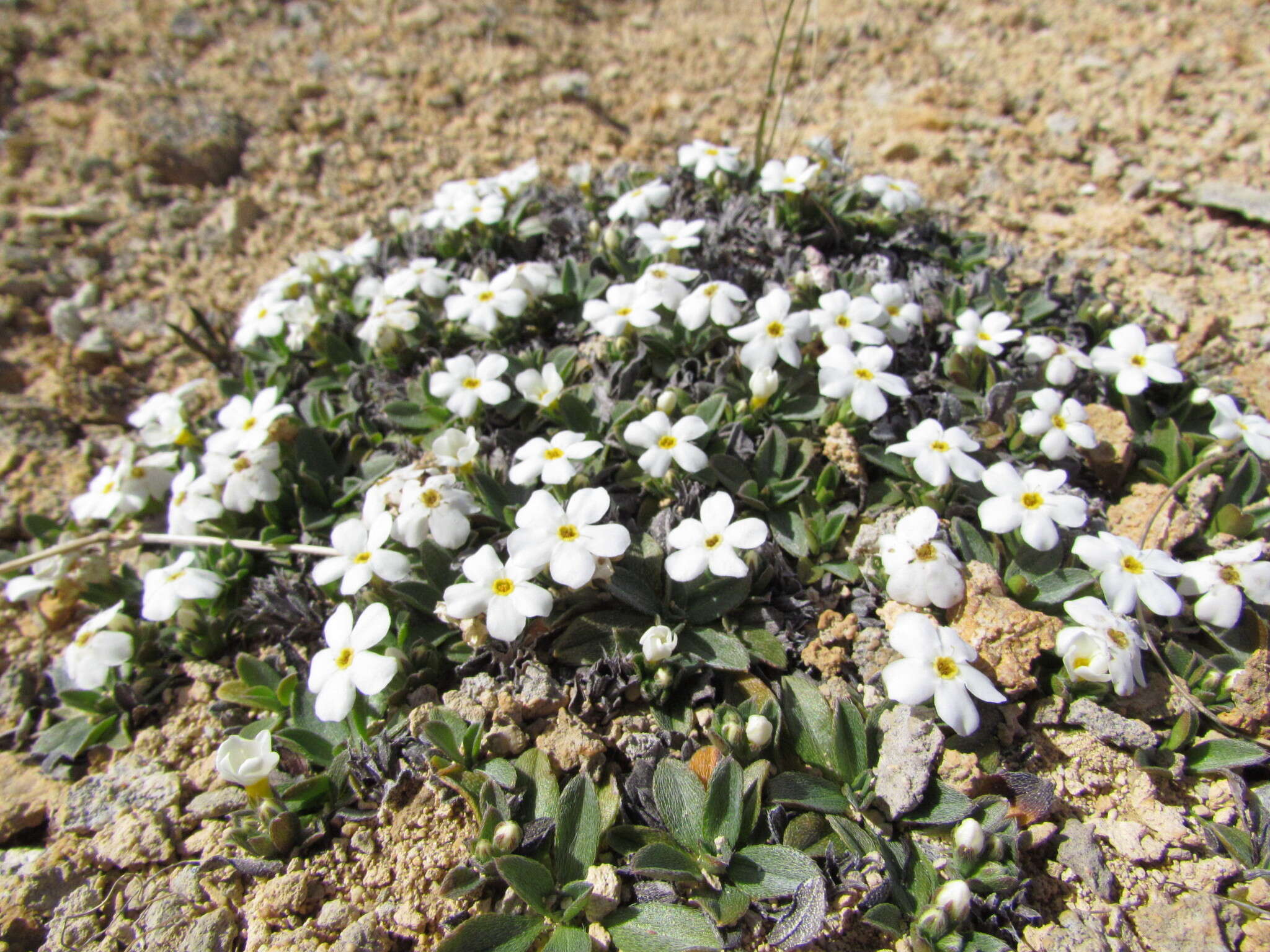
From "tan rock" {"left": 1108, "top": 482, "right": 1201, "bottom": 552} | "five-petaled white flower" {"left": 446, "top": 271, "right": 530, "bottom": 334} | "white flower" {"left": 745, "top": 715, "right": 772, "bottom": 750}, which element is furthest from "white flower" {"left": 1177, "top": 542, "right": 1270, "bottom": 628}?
"five-petaled white flower" {"left": 446, "top": 271, "right": 530, "bottom": 334}

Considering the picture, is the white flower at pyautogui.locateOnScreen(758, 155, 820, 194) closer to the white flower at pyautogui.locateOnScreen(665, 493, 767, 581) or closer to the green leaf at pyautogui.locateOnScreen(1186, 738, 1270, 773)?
the white flower at pyautogui.locateOnScreen(665, 493, 767, 581)

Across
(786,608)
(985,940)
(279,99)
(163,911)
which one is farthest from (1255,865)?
(279,99)

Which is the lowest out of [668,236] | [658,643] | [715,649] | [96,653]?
[96,653]

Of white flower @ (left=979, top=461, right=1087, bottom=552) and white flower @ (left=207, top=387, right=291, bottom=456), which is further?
white flower @ (left=207, top=387, right=291, bottom=456)

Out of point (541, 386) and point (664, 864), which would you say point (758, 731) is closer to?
point (664, 864)

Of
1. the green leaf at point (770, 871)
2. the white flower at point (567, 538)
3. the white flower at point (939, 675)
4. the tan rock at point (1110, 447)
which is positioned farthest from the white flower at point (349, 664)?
the tan rock at point (1110, 447)

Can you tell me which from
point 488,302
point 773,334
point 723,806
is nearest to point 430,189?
point 488,302
